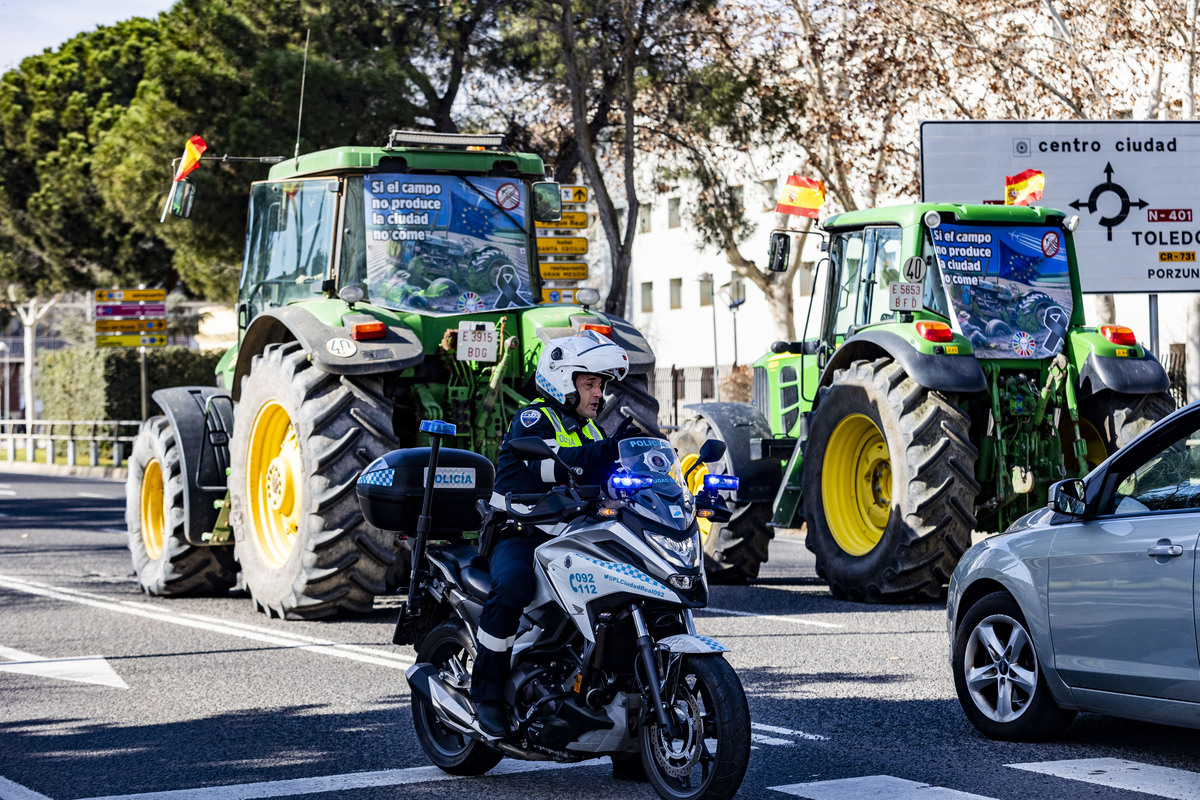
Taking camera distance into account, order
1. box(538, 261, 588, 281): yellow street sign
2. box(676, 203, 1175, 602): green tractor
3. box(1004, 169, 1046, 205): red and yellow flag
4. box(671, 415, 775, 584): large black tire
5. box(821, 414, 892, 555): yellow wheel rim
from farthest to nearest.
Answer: box(1004, 169, 1046, 205): red and yellow flag → box(671, 415, 775, 584): large black tire → box(538, 261, 588, 281): yellow street sign → box(821, 414, 892, 555): yellow wheel rim → box(676, 203, 1175, 602): green tractor

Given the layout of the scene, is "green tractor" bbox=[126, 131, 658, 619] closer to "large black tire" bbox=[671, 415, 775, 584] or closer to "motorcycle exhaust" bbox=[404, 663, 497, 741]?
"large black tire" bbox=[671, 415, 775, 584]

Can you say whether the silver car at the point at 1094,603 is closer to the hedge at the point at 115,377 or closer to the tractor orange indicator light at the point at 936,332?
the tractor orange indicator light at the point at 936,332

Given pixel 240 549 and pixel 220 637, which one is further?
pixel 240 549

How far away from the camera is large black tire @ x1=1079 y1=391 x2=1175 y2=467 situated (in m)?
11.7

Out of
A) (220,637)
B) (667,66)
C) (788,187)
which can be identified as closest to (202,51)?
(667,66)

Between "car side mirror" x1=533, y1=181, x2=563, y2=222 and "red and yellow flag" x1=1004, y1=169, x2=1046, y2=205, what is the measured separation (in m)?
4.09

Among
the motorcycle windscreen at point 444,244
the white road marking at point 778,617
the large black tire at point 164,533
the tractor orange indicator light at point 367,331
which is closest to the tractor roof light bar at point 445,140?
the motorcycle windscreen at point 444,244

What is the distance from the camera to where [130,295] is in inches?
1479

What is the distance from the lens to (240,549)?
11.5 m

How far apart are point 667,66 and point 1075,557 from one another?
1923 cm

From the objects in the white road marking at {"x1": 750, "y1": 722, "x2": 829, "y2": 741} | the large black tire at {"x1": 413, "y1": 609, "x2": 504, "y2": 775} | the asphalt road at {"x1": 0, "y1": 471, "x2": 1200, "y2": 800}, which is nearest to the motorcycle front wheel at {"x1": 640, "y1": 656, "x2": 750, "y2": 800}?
the asphalt road at {"x1": 0, "y1": 471, "x2": 1200, "y2": 800}

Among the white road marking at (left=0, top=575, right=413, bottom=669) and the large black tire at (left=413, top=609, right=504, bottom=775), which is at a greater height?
the large black tire at (left=413, top=609, right=504, bottom=775)

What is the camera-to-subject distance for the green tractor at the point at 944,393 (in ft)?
36.7

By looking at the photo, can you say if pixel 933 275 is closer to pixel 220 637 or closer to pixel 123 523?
pixel 220 637
